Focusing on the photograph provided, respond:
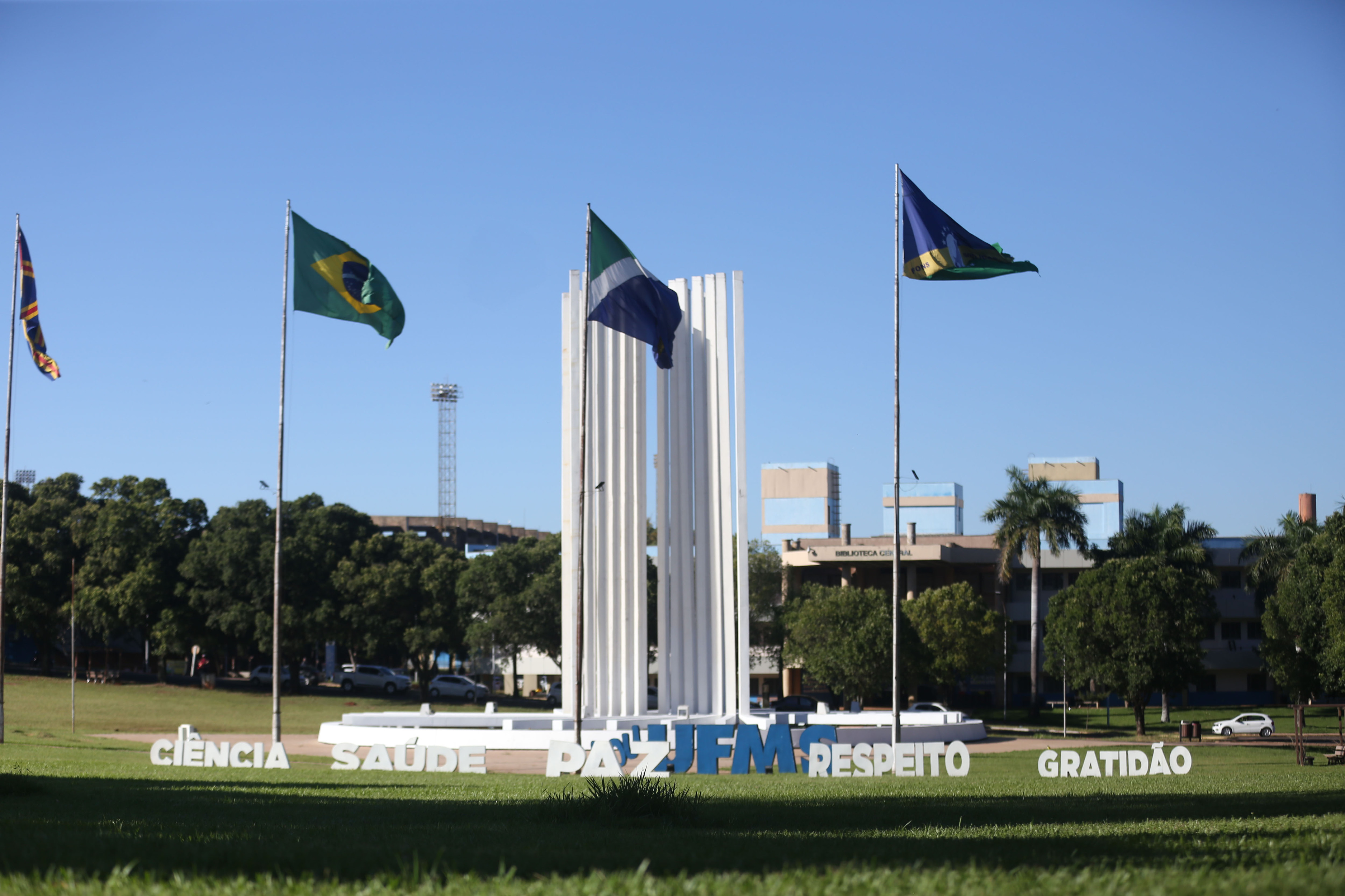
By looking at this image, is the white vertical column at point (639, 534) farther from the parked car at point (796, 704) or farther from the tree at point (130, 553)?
the tree at point (130, 553)

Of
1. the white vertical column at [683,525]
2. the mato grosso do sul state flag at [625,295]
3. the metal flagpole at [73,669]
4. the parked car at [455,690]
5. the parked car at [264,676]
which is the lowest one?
the parked car at [455,690]

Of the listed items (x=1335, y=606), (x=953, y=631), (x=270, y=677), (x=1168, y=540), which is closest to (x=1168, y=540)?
(x=1168, y=540)

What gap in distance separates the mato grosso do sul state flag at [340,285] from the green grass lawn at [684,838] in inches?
442

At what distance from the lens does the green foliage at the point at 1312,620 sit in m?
39.9

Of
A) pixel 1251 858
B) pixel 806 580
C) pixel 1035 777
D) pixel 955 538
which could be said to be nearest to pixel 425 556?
pixel 806 580

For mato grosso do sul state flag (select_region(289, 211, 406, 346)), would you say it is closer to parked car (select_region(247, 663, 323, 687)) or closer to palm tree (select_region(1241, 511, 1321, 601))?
parked car (select_region(247, 663, 323, 687))

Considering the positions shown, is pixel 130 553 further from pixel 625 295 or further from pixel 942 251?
pixel 942 251

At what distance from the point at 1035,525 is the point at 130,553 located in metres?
50.6

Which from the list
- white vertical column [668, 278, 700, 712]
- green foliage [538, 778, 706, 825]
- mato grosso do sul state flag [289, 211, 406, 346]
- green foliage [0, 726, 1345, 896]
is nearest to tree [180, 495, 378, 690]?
white vertical column [668, 278, 700, 712]

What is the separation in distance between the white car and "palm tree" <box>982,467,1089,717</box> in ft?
36.5

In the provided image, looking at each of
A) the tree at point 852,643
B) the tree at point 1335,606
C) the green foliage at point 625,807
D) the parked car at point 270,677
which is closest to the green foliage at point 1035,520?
the tree at point 852,643

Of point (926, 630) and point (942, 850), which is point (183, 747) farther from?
point (926, 630)

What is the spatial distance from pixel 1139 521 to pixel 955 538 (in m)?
20.7

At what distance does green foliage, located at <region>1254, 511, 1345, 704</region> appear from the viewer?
3991cm
